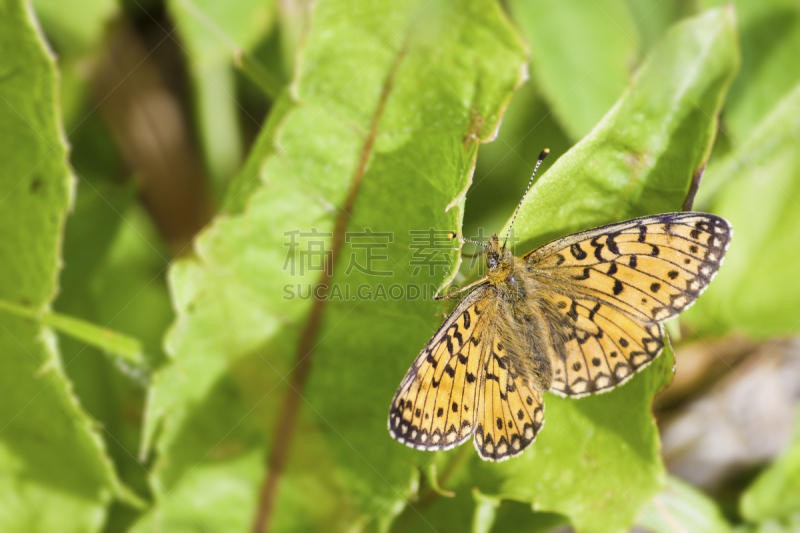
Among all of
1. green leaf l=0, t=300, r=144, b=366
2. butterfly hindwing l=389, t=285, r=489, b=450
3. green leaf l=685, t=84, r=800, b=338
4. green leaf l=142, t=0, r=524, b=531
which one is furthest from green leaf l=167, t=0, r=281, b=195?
green leaf l=685, t=84, r=800, b=338

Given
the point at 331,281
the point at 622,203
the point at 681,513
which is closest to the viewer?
the point at 622,203

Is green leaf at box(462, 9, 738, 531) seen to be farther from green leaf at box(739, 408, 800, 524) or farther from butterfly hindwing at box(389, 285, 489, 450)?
green leaf at box(739, 408, 800, 524)

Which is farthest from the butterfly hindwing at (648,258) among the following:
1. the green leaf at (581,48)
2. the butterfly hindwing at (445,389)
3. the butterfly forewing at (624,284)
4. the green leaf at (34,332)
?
the green leaf at (34,332)

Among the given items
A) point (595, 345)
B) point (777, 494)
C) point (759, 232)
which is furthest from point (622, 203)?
point (777, 494)

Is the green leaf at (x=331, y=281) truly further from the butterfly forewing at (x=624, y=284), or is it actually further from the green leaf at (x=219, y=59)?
the green leaf at (x=219, y=59)

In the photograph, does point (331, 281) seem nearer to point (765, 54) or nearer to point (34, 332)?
point (34, 332)

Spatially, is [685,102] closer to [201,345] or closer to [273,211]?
[273,211]

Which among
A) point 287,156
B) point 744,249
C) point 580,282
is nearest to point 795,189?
point 744,249
